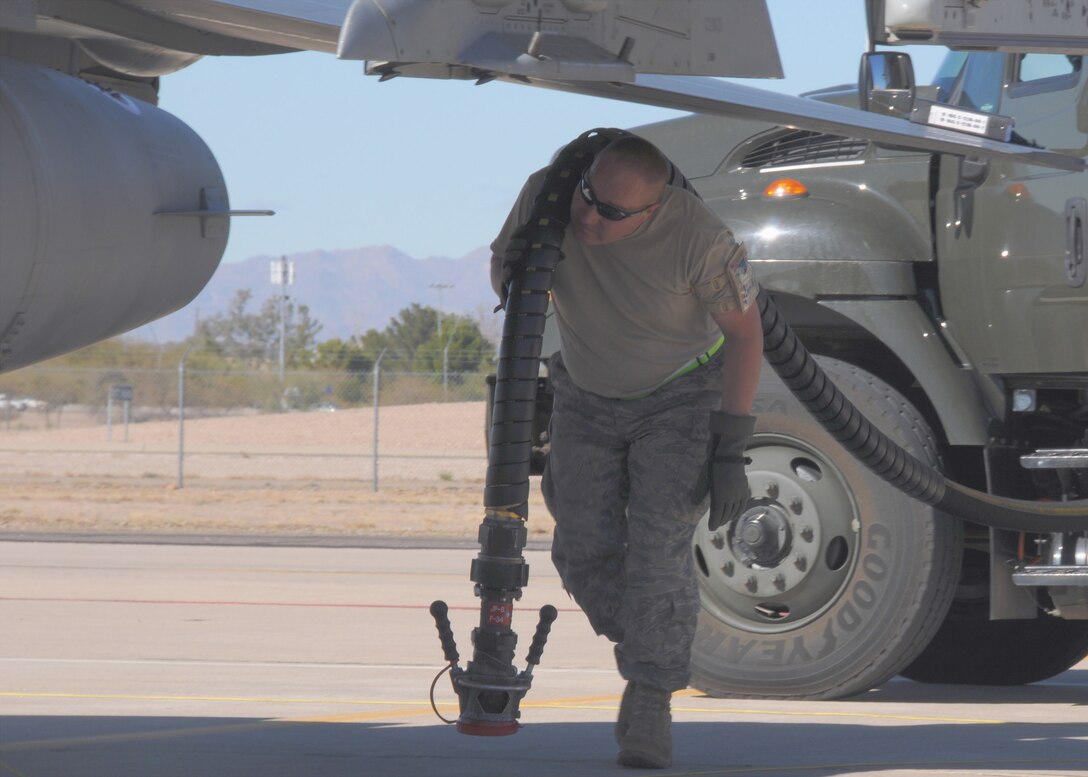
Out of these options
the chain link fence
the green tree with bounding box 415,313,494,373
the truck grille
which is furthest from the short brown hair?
the green tree with bounding box 415,313,494,373

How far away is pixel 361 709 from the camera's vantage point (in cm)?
611

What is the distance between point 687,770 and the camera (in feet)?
15.5

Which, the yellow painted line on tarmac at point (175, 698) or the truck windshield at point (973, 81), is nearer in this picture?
the yellow painted line on tarmac at point (175, 698)

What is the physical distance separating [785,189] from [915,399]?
1.00 m

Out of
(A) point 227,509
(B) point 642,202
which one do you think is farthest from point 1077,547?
(A) point 227,509

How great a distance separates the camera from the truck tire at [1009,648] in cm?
720

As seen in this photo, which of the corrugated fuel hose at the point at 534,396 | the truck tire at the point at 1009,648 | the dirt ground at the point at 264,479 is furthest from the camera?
the dirt ground at the point at 264,479

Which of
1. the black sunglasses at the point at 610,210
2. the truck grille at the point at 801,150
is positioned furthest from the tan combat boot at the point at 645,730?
the truck grille at the point at 801,150

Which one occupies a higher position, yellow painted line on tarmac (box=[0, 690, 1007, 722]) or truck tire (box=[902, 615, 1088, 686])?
truck tire (box=[902, 615, 1088, 686])

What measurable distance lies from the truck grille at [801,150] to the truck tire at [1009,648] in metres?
2.11

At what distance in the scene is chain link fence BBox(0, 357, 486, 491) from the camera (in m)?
32.3

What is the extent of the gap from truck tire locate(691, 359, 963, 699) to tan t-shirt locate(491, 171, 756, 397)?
142 cm

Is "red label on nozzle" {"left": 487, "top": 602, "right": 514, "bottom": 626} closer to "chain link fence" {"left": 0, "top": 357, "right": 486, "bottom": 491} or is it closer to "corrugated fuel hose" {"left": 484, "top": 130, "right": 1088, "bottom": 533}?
"corrugated fuel hose" {"left": 484, "top": 130, "right": 1088, "bottom": 533}

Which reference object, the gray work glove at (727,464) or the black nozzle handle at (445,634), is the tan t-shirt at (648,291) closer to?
the gray work glove at (727,464)
